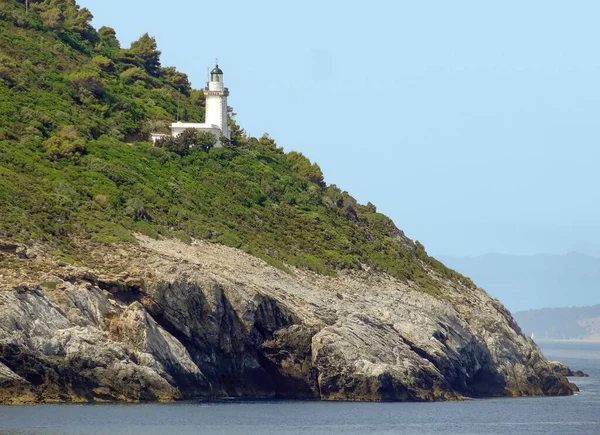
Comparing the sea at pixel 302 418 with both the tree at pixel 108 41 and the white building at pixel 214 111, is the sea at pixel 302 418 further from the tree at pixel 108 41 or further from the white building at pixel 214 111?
the tree at pixel 108 41

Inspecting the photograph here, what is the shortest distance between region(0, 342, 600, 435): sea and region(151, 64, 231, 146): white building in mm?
35939

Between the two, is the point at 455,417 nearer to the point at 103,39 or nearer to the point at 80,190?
the point at 80,190

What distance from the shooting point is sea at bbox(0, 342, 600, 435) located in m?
68.8

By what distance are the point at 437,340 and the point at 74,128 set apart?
109ft

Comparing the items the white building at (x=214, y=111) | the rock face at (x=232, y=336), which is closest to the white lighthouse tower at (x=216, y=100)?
the white building at (x=214, y=111)

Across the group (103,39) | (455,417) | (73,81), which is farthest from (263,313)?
(103,39)

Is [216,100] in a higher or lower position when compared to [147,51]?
lower

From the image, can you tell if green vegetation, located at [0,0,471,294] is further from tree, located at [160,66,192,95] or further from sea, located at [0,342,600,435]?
sea, located at [0,342,600,435]

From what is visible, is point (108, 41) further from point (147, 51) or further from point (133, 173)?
point (133, 173)

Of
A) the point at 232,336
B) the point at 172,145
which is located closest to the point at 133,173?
the point at 172,145

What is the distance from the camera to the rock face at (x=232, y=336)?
76.6 metres

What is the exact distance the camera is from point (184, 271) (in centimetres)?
8569

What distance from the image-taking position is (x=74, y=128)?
109812 mm

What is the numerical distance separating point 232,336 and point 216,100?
36721 mm
